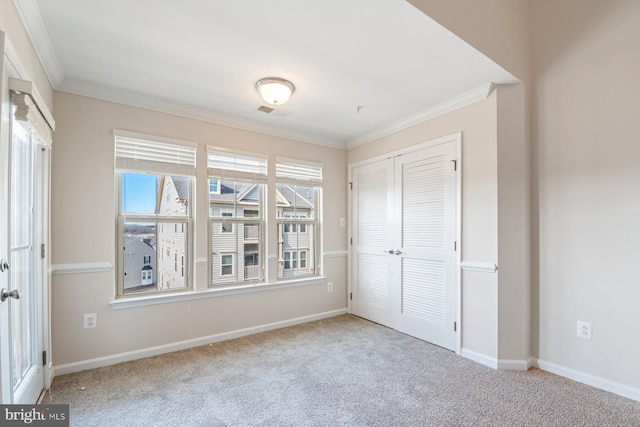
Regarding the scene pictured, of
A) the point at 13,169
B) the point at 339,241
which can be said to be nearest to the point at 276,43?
the point at 13,169

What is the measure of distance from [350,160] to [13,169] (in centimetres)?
342

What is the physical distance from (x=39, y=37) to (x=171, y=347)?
2.65 meters

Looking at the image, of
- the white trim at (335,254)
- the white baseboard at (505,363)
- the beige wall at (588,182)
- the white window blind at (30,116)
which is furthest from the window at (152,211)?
the beige wall at (588,182)

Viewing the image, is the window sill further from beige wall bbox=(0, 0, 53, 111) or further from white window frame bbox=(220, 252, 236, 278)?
beige wall bbox=(0, 0, 53, 111)

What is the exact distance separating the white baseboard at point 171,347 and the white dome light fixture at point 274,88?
2.45 meters

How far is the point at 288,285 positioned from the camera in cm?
378

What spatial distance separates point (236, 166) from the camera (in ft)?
11.4

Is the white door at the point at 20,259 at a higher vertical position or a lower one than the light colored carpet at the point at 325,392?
higher

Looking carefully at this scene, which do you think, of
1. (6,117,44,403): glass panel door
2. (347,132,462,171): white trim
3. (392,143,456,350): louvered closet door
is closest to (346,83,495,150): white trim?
(347,132,462,171): white trim

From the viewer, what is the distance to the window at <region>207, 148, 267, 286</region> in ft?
10.9

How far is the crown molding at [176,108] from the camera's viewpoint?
2.63 meters

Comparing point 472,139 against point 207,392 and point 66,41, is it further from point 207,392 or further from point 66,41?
point 66,41

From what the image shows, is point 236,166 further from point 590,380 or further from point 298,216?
point 590,380

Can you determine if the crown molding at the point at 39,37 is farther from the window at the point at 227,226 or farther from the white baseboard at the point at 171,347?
the white baseboard at the point at 171,347
